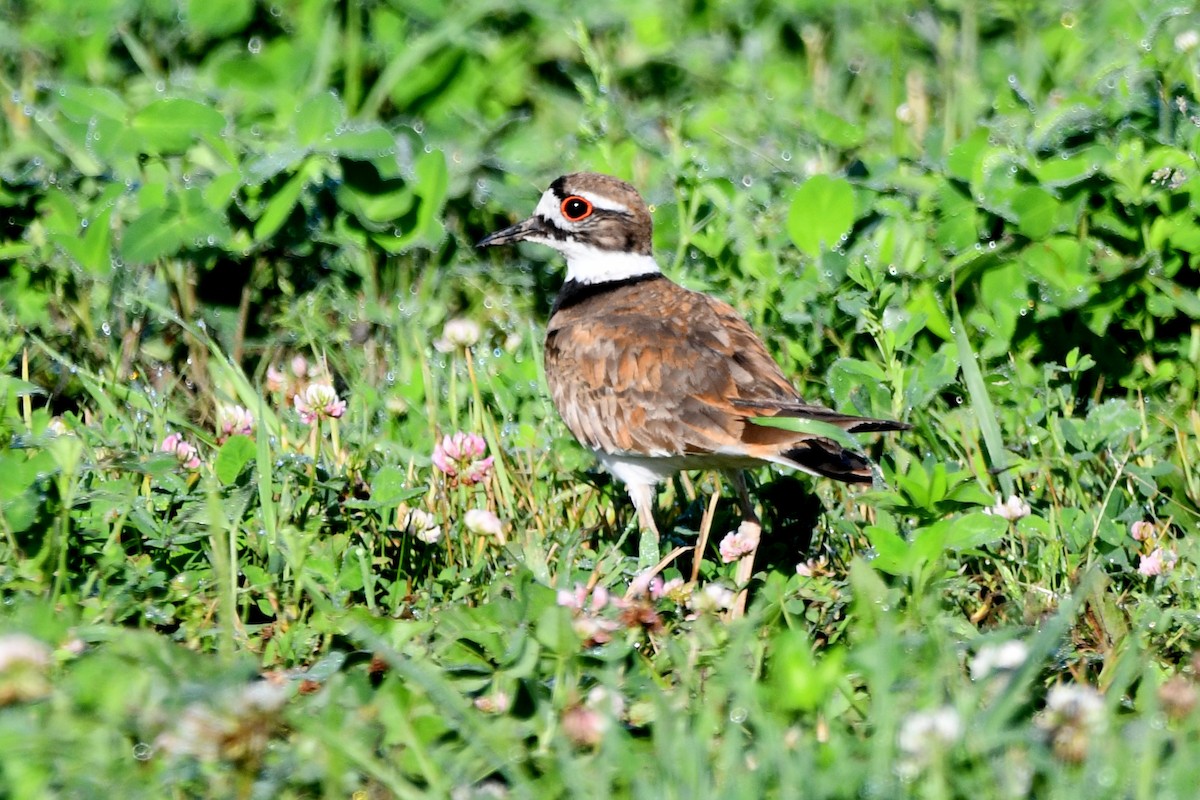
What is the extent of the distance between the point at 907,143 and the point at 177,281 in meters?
3.71

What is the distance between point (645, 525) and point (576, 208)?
1.52 m

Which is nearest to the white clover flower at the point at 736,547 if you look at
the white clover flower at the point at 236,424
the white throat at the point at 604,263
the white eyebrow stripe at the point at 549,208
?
the white throat at the point at 604,263

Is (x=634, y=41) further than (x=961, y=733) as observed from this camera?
Yes

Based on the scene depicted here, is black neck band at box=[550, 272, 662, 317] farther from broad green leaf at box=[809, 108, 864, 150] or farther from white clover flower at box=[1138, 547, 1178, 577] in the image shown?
white clover flower at box=[1138, 547, 1178, 577]

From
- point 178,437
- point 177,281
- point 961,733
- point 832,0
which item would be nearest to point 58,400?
point 177,281

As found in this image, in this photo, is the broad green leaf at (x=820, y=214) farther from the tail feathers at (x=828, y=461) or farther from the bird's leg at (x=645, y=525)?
the tail feathers at (x=828, y=461)

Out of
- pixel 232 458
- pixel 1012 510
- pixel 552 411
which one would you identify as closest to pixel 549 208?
pixel 552 411

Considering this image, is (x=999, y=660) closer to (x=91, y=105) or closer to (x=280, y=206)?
(x=280, y=206)

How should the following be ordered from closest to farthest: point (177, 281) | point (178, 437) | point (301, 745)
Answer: point (301, 745), point (178, 437), point (177, 281)

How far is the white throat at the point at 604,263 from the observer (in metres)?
6.29

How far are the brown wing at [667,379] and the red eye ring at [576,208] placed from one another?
0.47m

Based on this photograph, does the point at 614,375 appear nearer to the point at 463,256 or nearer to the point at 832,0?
the point at 463,256

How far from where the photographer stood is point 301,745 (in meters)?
3.54

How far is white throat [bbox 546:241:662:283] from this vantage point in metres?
6.29
